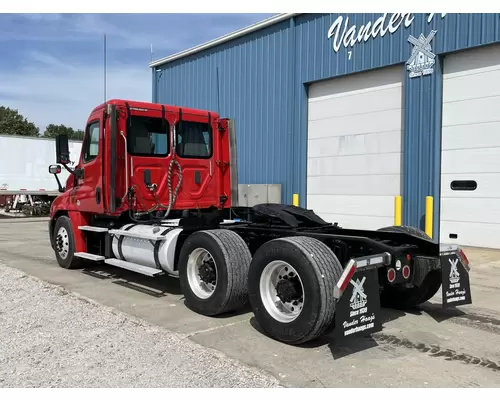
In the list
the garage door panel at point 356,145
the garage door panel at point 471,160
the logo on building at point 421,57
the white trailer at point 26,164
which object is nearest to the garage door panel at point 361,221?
the garage door panel at point 356,145

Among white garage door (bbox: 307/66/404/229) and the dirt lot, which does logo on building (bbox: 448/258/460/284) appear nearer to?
the dirt lot

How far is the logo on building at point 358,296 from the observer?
3998 mm

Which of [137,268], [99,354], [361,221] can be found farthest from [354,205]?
[99,354]

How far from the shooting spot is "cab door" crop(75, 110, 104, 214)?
23.6 feet

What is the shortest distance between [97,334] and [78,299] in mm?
1607

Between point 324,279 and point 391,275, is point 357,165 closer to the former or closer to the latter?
point 391,275

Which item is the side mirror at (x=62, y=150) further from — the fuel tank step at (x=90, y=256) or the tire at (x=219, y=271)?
the tire at (x=219, y=271)

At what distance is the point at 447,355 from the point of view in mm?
4184

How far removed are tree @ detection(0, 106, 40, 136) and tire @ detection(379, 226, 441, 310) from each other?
5678cm

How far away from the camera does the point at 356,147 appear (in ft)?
42.2

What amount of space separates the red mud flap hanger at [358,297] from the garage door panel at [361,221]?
815 centimetres

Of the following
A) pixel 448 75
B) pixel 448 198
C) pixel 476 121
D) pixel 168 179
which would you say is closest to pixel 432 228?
pixel 448 198

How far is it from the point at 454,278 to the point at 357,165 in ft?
26.9
